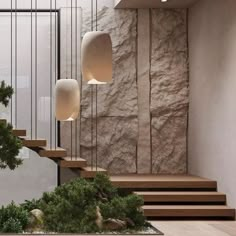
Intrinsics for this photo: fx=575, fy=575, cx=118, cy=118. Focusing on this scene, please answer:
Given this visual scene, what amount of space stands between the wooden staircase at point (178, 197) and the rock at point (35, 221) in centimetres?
286

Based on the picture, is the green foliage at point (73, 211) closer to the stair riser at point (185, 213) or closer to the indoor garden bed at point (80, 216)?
the indoor garden bed at point (80, 216)

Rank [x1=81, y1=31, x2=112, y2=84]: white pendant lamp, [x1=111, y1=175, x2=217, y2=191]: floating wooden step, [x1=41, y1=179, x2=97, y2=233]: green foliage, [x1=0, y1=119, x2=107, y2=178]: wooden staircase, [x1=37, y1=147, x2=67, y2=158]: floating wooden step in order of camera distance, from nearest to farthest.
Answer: [x1=41, y1=179, x2=97, y2=233]: green foliage
[x1=81, y1=31, x2=112, y2=84]: white pendant lamp
[x1=111, y1=175, x2=217, y2=191]: floating wooden step
[x1=0, y1=119, x2=107, y2=178]: wooden staircase
[x1=37, y1=147, x2=67, y2=158]: floating wooden step

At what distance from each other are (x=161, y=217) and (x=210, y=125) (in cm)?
175

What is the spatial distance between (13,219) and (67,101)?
200 cm

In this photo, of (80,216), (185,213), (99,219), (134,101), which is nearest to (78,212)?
(80,216)

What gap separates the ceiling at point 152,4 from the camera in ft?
29.0

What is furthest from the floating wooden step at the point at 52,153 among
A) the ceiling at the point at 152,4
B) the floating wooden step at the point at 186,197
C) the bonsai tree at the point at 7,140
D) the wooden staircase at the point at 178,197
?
the bonsai tree at the point at 7,140

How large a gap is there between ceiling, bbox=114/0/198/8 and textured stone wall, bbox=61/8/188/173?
19 cm

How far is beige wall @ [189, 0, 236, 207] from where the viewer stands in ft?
24.2

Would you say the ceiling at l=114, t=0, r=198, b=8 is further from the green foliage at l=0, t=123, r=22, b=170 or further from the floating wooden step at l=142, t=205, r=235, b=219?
the green foliage at l=0, t=123, r=22, b=170


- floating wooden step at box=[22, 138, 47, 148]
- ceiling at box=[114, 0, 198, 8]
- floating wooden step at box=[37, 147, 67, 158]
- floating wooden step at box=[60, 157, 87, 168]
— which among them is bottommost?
floating wooden step at box=[60, 157, 87, 168]

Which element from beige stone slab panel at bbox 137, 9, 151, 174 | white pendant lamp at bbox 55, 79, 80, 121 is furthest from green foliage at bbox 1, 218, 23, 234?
beige stone slab panel at bbox 137, 9, 151, 174

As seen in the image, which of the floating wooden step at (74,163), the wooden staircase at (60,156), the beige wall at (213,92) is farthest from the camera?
the floating wooden step at (74,163)

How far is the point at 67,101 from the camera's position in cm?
603
